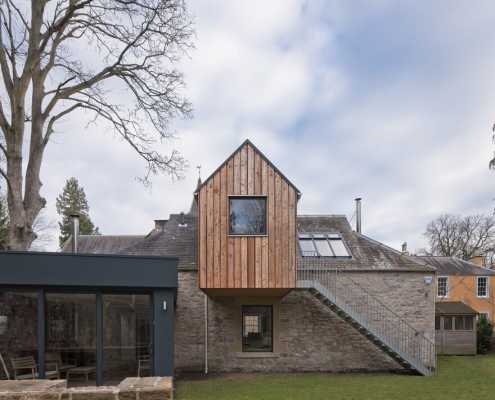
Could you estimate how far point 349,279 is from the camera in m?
14.1

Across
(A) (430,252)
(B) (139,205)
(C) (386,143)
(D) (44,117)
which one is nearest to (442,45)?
(C) (386,143)

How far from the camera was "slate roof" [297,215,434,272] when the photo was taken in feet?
46.9

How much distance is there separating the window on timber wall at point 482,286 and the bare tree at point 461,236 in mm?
8557

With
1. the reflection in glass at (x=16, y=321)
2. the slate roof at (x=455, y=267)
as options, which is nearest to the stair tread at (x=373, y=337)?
the reflection in glass at (x=16, y=321)

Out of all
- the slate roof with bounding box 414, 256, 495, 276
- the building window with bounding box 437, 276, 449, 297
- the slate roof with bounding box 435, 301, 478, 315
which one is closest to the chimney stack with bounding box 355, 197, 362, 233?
the slate roof with bounding box 435, 301, 478, 315

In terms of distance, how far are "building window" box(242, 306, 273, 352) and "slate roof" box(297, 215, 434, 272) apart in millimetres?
2278

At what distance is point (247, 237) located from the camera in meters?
11.4

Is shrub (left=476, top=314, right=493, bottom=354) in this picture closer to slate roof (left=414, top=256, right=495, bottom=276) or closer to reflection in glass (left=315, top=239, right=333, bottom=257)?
slate roof (left=414, top=256, right=495, bottom=276)

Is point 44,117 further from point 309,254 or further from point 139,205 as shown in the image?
point 139,205

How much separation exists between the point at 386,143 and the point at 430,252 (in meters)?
30.1

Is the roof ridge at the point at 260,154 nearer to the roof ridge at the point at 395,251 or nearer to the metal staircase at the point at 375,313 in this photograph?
the metal staircase at the point at 375,313

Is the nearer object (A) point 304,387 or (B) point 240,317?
(A) point 304,387

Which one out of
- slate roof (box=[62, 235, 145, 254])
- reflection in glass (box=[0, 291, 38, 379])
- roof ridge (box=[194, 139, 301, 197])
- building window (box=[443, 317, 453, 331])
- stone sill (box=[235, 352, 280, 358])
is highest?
roof ridge (box=[194, 139, 301, 197])

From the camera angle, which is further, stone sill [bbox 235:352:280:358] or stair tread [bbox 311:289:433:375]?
stone sill [bbox 235:352:280:358]
